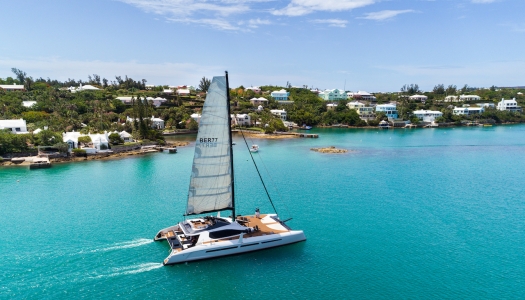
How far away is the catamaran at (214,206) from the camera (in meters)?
25.2

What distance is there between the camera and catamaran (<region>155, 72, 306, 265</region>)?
25172 millimetres

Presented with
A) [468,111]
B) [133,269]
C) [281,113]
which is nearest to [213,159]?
[133,269]

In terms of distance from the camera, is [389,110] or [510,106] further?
[510,106]

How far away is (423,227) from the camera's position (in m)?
31.8

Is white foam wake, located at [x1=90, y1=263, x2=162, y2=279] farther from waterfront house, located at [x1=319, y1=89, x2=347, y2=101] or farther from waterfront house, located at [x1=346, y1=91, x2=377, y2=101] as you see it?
waterfront house, located at [x1=346, y1=91, x2=377, y2=101]

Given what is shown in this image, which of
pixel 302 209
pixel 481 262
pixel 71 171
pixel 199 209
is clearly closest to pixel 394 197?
pixel 302 209

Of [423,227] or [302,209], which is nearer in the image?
[423,227]

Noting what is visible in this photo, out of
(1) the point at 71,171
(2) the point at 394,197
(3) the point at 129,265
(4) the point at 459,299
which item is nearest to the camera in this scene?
(4) the point at 459,299

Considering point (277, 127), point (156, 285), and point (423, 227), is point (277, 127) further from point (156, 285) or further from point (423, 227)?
point (156, 285)

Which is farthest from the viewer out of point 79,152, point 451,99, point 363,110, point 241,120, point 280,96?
point 451,99

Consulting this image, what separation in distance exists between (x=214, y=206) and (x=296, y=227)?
27.2 feet

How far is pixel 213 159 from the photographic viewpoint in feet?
86.8

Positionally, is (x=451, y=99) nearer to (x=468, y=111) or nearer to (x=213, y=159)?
(x=468, y=111)

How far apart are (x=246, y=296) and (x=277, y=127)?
301 ft
